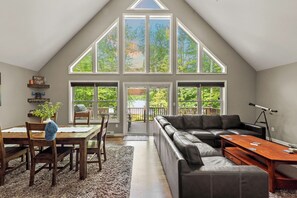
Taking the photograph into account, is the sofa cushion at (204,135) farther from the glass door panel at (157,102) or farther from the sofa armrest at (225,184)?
the sofa armrest at (225,184)

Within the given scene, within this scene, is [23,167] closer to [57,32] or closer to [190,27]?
[57,32]

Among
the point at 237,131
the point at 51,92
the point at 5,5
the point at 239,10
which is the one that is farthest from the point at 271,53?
the point at 51,92

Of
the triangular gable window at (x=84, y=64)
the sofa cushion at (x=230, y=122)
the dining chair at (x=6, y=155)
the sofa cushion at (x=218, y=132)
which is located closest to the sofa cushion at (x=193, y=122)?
the sofa cushion at (x=218, y=132)

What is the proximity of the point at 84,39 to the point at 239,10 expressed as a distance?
514 centimetres

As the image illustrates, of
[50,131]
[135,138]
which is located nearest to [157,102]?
[135,138]

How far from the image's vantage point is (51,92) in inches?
279

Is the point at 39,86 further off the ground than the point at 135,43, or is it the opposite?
the point at 135,43

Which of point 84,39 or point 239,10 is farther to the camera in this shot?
point 84,39

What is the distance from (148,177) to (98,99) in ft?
14.8

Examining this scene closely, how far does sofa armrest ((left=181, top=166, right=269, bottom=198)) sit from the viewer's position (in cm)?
201

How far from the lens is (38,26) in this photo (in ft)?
17.0

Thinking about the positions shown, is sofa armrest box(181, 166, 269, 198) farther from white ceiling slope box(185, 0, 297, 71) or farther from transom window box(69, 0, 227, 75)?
transom window box(69, 0, 227, 75)

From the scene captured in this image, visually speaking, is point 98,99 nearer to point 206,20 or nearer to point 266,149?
point 206,20

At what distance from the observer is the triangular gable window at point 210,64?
737 centimetres
